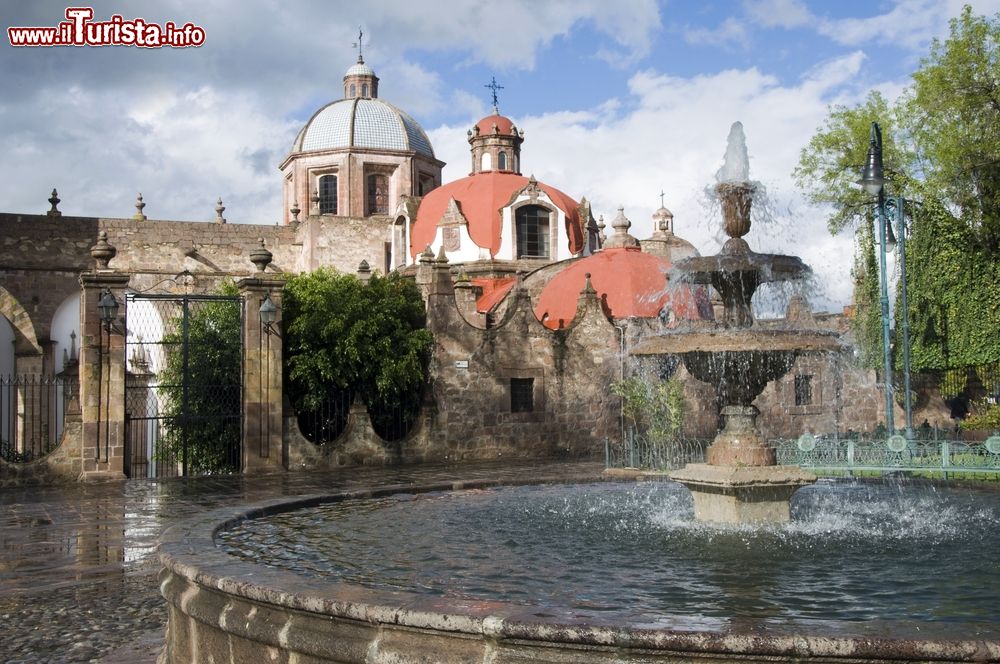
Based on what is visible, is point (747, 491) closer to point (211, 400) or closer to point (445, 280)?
point (211, 400)

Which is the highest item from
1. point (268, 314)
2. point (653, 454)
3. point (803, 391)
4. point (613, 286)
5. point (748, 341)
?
point (613, 286)

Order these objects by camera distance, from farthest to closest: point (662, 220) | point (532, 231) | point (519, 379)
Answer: point (662, 220) → point (532, 231) → point (519, 379)

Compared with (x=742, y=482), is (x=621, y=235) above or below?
above

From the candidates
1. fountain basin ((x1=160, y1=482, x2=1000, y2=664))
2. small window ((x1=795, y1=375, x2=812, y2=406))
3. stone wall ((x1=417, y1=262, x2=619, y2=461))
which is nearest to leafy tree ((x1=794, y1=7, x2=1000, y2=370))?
small window ((x1=795, y1=375, x2=812, y2=406))

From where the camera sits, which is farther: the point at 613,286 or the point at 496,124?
the point at 496,124

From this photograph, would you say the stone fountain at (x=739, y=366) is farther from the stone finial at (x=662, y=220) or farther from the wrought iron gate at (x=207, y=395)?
the stone finial at (x=662, y=220)

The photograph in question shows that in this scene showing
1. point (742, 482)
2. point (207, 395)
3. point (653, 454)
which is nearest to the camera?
point (742, 482)

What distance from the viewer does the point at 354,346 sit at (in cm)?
1920

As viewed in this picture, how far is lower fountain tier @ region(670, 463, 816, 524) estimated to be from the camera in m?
7.98

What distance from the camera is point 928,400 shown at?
28.4 meters

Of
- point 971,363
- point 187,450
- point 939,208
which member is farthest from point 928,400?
point 187,450

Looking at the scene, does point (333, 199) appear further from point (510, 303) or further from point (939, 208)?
point (939, 208)

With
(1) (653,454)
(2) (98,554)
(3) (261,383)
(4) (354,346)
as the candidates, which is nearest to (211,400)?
(3) (261,383)

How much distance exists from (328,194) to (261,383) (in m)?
23.4
